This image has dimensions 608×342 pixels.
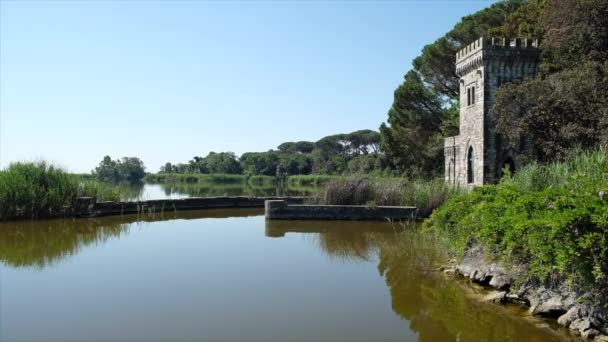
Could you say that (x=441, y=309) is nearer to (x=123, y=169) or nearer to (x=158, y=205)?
(x=158, y=205)

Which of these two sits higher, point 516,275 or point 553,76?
point 553,76

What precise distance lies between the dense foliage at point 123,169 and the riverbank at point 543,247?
71.4 meters

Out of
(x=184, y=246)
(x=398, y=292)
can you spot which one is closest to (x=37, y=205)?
(x=184, y=246)

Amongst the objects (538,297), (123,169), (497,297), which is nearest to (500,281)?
(497,297)

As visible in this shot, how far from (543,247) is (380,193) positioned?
1134 cm

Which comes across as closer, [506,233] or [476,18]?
[506,233]

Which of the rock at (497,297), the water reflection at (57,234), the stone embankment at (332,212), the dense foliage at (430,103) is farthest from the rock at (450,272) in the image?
the dense foliage at (430,103)

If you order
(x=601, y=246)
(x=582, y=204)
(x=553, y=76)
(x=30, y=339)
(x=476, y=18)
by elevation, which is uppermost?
(x=476, y=18)

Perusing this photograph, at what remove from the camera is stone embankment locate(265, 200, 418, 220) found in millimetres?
15617

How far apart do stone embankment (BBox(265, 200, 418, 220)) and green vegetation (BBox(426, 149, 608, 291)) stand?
23.5ft

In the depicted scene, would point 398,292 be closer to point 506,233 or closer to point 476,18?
point 506,233

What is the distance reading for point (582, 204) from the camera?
17.8 ft

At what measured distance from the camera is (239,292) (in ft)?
22.9

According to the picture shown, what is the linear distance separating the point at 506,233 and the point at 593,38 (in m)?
10.5
